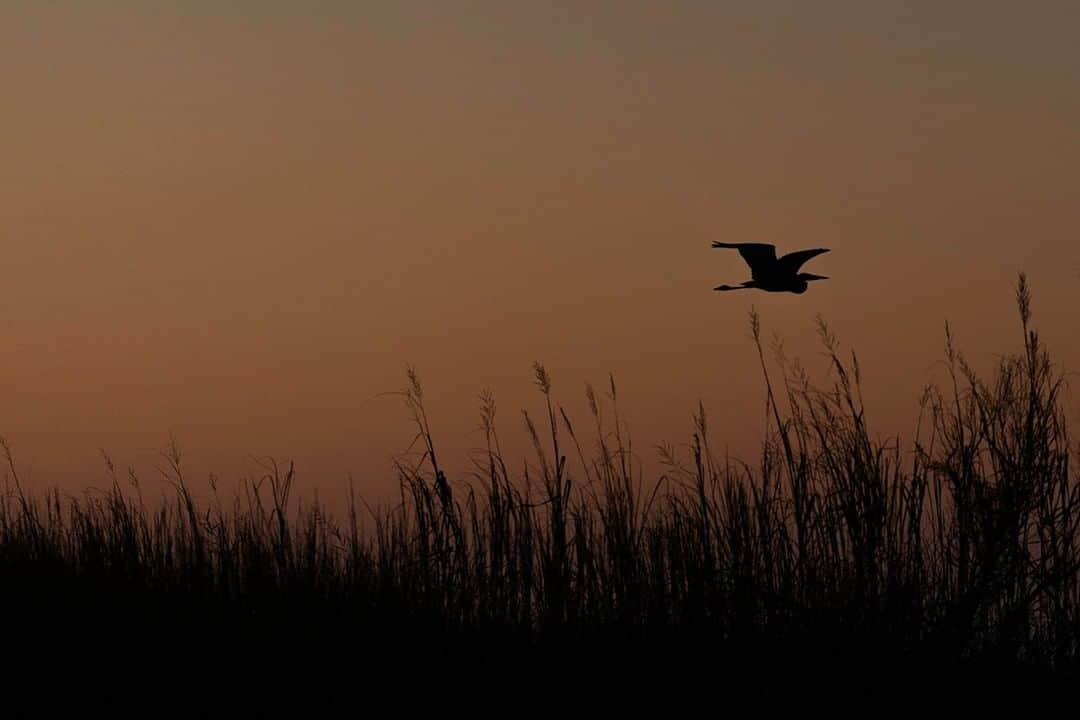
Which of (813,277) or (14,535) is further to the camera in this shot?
(14,535)

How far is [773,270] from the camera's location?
6086 mm

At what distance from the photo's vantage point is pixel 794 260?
6.11 meters

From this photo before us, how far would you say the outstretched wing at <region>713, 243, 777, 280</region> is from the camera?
19.9ft

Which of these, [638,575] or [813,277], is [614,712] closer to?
[638,575]

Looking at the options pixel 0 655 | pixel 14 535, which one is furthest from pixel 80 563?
pixel 0 655

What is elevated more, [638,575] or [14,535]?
[14,535]

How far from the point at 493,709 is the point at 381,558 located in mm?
1542

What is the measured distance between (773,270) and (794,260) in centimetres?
11

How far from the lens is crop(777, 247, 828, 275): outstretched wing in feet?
20.0

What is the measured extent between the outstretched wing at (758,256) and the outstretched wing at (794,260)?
48 millimetres

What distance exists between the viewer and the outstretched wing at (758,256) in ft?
19.9

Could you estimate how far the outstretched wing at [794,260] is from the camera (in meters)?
6.08

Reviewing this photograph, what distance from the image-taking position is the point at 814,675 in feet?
19.4

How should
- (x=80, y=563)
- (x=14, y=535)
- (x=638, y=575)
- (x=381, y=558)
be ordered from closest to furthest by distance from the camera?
(x=638, y=575), (x=381, y=558), (x=80, y=563), (x=14, y=535)
